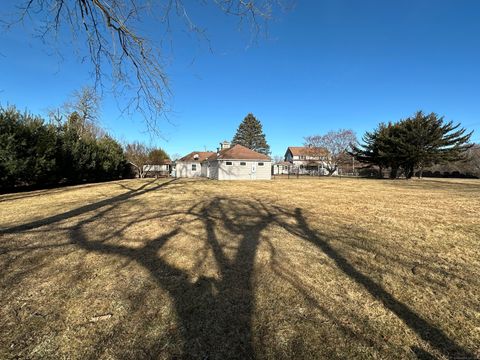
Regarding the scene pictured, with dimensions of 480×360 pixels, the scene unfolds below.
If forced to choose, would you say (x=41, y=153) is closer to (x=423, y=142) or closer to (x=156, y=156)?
(x=156, y=156)

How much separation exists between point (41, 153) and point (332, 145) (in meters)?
36.6

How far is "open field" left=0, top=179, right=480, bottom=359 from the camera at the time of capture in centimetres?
216

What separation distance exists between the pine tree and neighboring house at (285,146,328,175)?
780cm

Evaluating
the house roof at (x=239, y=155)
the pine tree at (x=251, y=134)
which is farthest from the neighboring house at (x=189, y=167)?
the pine tree at (x=251, y=134)

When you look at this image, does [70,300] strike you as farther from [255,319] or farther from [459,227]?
[459,227]

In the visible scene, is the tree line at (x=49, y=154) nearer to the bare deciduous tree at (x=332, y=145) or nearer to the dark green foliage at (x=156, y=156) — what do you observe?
the dark green foliage at (x=156, y=156)

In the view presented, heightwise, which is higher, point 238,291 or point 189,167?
point 189,167

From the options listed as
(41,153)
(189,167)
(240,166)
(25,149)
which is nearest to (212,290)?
(25,149)

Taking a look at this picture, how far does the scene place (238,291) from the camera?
3031mm

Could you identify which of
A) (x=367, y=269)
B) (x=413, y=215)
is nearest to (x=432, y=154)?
(x=413, y=215)

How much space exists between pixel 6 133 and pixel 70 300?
14.6 metres

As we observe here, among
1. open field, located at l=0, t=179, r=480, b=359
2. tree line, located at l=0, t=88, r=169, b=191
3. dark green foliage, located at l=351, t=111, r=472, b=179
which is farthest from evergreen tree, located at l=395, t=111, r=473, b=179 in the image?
tree line, located at l=0, t=88, r=169, b=191

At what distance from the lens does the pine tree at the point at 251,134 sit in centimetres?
5984

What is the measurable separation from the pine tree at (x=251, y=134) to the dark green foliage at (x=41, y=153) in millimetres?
40496
